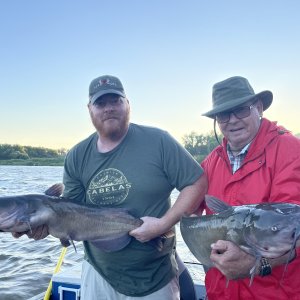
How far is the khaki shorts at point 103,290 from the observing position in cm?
368

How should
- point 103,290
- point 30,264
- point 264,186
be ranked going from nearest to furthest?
point 264,186
point 103,290
point 30,264

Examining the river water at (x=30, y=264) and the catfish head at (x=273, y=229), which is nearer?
the catfish head at (x=273, y=229)

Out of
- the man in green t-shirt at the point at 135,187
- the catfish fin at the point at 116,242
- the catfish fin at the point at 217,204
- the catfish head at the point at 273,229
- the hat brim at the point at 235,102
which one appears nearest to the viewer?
the catfish head at the point at 273,229

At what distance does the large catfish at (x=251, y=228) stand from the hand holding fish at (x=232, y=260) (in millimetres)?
55

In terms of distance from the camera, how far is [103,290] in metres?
3.92

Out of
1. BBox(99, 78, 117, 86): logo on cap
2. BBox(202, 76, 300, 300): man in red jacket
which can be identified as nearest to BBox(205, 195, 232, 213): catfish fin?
BBox(202, 76, 300, 300): man in red jacket

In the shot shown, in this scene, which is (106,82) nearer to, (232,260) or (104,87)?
(104,87)

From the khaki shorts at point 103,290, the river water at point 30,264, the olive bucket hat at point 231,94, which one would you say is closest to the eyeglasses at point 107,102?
the olive bucket hat at point 231,94

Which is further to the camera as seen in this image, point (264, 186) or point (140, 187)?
point (140, 187)

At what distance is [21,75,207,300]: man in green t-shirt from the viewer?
12.1 feet

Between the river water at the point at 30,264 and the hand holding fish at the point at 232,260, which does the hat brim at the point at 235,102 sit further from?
the river water at the point at 30,264

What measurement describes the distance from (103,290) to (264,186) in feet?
6.50

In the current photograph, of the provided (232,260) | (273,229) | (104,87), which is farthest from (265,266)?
(104,87)

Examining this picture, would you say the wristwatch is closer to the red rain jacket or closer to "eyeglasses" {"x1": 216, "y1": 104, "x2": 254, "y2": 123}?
the red rain jacket
